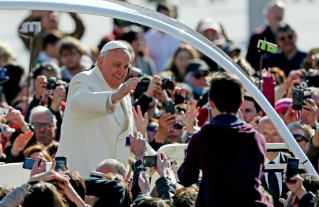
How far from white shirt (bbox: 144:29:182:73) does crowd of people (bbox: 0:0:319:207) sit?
1295 millimetres

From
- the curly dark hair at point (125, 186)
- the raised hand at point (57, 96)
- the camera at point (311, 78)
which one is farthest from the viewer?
the camera at point (311, 78)

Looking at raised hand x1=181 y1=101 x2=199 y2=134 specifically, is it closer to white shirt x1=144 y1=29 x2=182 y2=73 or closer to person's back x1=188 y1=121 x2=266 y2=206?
A: person's back x1=188 y1=121 x2=266 y2=206

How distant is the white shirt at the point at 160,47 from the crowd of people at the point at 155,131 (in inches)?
51.0

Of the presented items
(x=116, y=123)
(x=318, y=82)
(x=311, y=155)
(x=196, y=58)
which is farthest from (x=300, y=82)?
(x=196, y=58)

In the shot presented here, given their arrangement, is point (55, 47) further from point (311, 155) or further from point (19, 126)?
point (311, 155)

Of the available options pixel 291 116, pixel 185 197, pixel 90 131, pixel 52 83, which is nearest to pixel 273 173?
pixel 291 116

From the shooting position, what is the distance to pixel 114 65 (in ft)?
22.8

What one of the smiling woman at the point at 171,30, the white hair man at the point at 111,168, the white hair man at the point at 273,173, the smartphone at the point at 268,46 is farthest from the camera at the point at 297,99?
the white hair man at the point at 111,168

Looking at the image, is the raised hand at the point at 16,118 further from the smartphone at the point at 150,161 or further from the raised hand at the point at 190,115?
the smartphone at the point at 150,161

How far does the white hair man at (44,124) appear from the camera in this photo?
880 cm

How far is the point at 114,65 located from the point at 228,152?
200 cm

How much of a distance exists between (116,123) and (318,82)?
322cm

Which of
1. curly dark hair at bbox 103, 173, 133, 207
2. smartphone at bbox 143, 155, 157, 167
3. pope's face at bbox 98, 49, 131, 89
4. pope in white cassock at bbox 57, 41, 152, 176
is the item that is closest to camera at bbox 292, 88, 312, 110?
pope in white cassock at bbox 57, 41, 152, 176

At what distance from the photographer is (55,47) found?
13.1m
